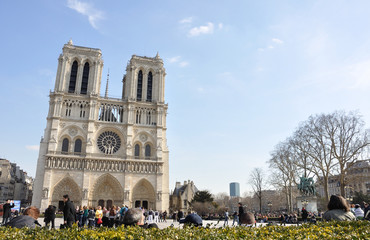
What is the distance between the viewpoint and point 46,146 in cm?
3809

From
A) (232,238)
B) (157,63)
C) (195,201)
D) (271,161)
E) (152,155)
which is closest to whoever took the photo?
(232,238)

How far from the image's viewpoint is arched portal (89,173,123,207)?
3831 cm

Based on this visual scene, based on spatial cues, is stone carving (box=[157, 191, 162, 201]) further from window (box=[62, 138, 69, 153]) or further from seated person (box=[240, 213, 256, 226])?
seated person (box=[240, 213, 256, 226])

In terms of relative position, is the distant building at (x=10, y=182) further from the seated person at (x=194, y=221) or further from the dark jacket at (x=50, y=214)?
the seated person at (x=194, y=221)

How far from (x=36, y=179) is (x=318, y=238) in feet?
127

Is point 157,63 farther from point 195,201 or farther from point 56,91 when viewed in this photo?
point 195,201

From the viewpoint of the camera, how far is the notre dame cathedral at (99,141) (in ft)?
122

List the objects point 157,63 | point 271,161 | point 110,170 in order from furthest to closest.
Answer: point 157,63
point 110,170
point 271,161

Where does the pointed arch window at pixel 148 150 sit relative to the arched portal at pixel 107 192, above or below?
above

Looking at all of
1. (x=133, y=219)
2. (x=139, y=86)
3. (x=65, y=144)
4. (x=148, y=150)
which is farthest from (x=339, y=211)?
(x=139, y=86)

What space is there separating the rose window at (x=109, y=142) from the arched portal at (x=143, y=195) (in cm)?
604

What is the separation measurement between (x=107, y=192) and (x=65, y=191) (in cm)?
522

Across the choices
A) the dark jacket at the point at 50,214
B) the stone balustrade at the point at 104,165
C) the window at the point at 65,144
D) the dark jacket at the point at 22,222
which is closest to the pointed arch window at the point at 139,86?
the stone balustrade at the point at 104,165

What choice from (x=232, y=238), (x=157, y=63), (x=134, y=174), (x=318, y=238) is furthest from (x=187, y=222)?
(x=157, y=63)
